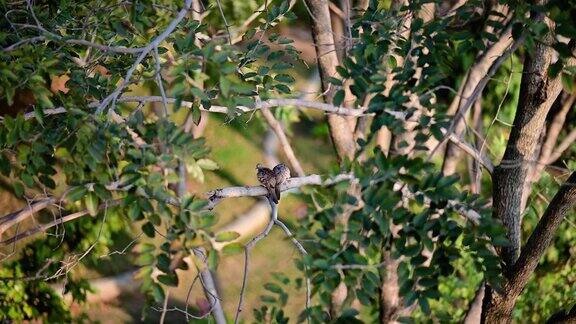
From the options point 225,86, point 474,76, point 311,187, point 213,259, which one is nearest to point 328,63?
point 474,76

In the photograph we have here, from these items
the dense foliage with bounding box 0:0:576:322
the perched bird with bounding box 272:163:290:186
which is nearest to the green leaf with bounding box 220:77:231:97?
the dense foliage with bounding box 0:0:576:322

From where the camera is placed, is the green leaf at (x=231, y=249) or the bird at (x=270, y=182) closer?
the green leaf at (x=231, y=249)

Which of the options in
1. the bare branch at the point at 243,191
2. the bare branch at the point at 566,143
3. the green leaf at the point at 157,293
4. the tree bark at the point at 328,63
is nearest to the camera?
the green leaf at the point at 157,293

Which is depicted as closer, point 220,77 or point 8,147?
point 220,77

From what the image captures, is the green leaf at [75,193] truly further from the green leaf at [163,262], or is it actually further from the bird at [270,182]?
the bird at [270,182]

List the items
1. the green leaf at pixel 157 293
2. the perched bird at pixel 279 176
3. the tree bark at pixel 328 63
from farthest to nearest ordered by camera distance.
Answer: the tree bark at pixel 328 63 < the perched bird at pixel 279 176 < the green leaf at pixel 157 293

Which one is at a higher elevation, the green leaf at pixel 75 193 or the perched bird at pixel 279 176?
the green leaf at pixel 75 193

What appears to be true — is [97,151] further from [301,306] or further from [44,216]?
[44,216]

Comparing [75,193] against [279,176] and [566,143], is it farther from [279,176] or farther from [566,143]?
[566,143]

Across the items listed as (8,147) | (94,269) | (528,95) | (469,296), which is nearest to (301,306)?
(469,296)

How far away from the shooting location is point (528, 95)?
4270 millimetres

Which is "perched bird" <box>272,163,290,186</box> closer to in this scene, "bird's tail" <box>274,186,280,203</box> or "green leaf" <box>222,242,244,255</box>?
"bird's tail" <box>274,186,280,203</box>

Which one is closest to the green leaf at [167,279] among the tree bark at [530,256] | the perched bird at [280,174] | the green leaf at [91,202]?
the green leaf at [91,202]

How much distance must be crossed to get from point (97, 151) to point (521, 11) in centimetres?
164
